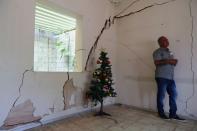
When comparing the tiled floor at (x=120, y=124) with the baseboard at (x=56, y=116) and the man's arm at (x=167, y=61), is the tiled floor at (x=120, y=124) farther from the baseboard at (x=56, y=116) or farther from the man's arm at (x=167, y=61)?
the man's arm at (x=167, y=61)

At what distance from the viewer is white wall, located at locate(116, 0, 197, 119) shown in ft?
10.6

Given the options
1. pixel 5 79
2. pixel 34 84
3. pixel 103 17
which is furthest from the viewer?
pixel 103 17

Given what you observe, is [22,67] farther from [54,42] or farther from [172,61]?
[54,42]

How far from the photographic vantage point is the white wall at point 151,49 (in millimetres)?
3219

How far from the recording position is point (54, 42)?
545 centimetres

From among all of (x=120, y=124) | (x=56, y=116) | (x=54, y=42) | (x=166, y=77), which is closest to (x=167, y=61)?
(x=166, y=77)

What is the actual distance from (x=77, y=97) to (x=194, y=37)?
2.52 meters

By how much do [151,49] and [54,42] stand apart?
3142mm

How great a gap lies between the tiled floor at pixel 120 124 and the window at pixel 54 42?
3.74ft

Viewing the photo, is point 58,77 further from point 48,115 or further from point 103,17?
point 103,17

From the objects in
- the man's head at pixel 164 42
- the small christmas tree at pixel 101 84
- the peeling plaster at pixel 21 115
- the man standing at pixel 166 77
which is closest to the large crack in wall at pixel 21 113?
the peeling plaster at pixel 21 115

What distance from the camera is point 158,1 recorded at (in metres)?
3.67

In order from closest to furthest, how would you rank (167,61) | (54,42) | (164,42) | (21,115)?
1. (21,115)
2. (167,61)
3. (164,42)
4. (54,42)

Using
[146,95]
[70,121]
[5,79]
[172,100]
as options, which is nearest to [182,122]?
[172,100]
